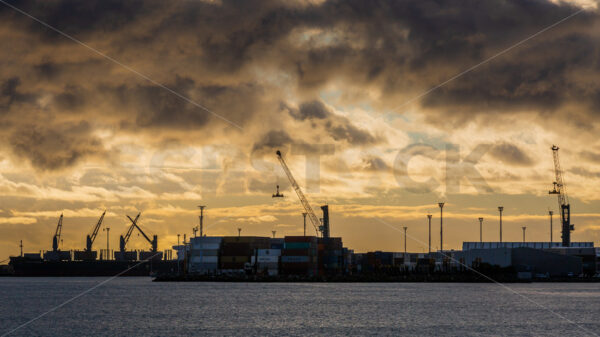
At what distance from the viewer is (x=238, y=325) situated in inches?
3602

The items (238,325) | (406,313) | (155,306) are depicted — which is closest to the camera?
(238,325)

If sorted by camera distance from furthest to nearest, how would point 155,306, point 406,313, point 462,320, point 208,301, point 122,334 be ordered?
1. point 208,301
2. point 155,306
3. point 406,313
4. point 462,320
5. point 122,334

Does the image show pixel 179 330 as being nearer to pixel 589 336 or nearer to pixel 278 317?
pixel 278 317

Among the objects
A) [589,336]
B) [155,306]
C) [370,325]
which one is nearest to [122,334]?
[370,325]

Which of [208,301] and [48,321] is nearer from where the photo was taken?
[48,321]

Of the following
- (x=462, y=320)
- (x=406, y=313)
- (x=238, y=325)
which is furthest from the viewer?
(x=406, y=313)

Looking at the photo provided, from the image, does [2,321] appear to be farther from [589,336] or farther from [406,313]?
[589,336]

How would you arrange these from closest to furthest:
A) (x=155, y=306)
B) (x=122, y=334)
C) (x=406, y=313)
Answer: (x=122, y=334)
(x=406, y=313)
(x=155, y=306)

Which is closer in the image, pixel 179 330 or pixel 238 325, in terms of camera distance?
pixel 179 330

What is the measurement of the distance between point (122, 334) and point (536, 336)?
4554 centimetres

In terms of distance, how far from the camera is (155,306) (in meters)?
122

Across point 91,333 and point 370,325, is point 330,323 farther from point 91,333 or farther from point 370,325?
point 91,333

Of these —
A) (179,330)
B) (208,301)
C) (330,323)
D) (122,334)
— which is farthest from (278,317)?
(208,301)

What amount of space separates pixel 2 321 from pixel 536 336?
65890 millimetres
